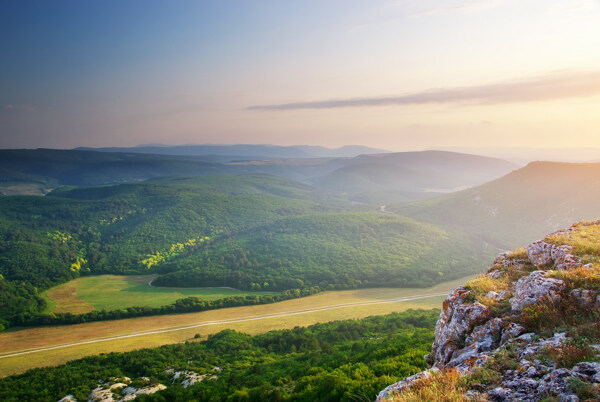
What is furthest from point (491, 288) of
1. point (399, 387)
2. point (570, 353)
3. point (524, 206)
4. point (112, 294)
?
point (524, 206)

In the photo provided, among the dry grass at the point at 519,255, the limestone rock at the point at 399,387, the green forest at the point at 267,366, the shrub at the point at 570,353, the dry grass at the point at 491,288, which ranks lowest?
the green forest at the point at 267,366

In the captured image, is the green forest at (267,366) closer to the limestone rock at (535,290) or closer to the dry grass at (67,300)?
the limestone rock at (535,290)

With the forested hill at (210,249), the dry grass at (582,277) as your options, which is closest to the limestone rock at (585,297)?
the dry grass at (582,277)

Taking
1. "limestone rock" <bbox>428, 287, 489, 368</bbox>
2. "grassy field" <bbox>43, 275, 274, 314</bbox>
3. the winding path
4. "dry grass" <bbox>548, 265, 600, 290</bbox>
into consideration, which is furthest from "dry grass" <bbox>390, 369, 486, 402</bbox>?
"grassy field" <bbox>43, 275, 274, 314</bbox>

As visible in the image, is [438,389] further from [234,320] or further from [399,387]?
[234,320]

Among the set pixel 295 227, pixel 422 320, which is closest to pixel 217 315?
pixel 422 320

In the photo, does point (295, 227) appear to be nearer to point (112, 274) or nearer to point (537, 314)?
point (112, 274)
